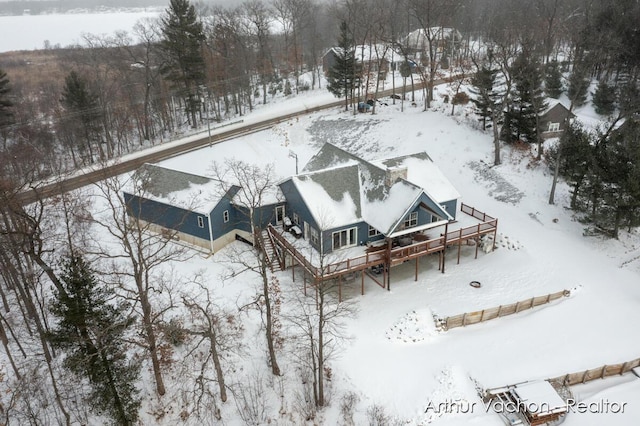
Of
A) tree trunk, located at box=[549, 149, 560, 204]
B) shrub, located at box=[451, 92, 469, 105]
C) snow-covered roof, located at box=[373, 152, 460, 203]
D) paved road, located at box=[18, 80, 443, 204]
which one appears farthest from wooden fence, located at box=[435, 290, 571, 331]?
paved road, located at box=[18, 80, 443, 204]

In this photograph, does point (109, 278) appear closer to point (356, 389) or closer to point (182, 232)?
point (182, 232)

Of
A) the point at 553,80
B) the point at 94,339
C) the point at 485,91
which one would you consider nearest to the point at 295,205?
the point at 94,339

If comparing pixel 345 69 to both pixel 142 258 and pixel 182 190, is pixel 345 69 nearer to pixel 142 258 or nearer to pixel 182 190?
pixel 182 190

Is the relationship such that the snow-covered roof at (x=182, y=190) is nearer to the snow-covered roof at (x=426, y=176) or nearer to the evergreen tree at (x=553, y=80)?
the snow-covered roof at (x=426, y=176)

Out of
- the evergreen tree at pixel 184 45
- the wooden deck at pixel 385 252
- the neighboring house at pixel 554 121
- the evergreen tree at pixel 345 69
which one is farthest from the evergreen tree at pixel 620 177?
the evergreen tree at pixel 184 45

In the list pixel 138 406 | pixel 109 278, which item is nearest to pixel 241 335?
pixel 138 406
